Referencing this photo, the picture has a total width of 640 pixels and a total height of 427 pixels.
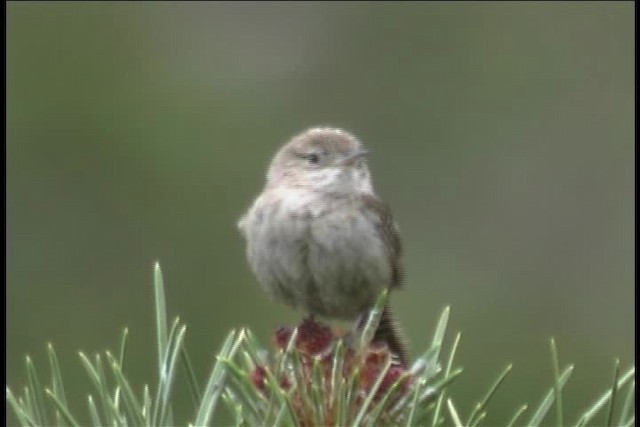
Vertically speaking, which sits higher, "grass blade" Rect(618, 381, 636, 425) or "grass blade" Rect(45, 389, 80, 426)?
"grass blade" Rect(45, 389, 80, 426)

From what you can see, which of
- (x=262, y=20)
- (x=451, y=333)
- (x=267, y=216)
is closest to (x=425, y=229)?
(x=451, y=333)

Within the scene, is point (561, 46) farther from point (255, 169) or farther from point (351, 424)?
point (351, 424)

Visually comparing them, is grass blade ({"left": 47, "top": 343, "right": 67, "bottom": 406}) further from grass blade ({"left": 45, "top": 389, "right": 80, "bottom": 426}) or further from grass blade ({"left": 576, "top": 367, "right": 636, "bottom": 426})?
grass blade ({"left": 576, "top": 367, "right": 636, "bottom": 426})

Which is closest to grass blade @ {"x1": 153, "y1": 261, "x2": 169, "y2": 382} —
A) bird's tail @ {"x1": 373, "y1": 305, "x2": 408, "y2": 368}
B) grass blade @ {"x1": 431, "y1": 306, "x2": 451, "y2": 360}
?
grass blade @ {"x1": 431, "y1": 306, "x2": 451, "y2": 360}

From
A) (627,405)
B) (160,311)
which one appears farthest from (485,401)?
(160,311)

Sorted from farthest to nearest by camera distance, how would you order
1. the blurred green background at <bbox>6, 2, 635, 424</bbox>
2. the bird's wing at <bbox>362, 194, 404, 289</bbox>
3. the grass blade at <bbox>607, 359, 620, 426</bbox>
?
the blurred green background at <bbox>6, 2, 635, 424</bbox>
the bird's wing at <bbox>362, 194, 404, 289</bbox>
the grass blade at <bbox>607, 359, 620, 426</bbox>

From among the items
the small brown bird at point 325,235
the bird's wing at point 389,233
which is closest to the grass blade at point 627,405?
the small brown bird at point 325,235
